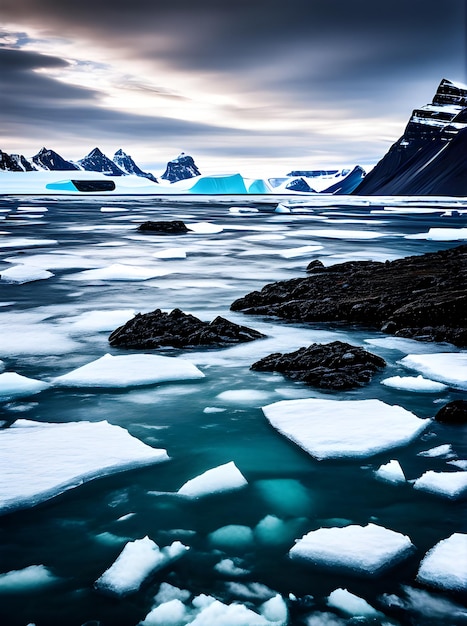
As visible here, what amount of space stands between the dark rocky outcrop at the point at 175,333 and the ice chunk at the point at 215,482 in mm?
3276

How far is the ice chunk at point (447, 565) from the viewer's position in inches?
106

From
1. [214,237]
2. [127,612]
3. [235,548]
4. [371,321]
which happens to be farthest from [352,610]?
[214,237]

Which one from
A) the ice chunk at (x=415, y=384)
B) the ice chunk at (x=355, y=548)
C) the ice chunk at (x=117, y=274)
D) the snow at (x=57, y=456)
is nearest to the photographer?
the ice chunk at (x=355, y=548)

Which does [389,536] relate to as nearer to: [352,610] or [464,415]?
[352,610]

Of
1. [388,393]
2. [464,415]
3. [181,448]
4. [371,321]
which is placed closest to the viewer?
[181,448]

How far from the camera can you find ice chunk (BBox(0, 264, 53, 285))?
12.1 metres

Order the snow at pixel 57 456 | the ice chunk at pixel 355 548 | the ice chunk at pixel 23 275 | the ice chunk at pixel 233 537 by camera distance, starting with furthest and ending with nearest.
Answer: the ice chunk at pixel 23 275, the snow at pixel 57 456, the ice chunk at pixel 233 537, the ice chunk at pixel 355 548

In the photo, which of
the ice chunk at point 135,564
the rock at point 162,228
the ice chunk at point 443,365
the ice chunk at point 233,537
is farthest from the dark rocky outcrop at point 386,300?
the rock at point 162,228

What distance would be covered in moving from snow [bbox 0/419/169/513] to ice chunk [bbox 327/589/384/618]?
1646mm

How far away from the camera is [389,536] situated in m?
3.04

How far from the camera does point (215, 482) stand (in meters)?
3.64

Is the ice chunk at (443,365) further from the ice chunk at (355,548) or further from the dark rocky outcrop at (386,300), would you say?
the ice chunk at (355,548)

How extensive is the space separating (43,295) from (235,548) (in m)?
8.32

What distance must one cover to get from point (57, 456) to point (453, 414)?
284 centimetres
